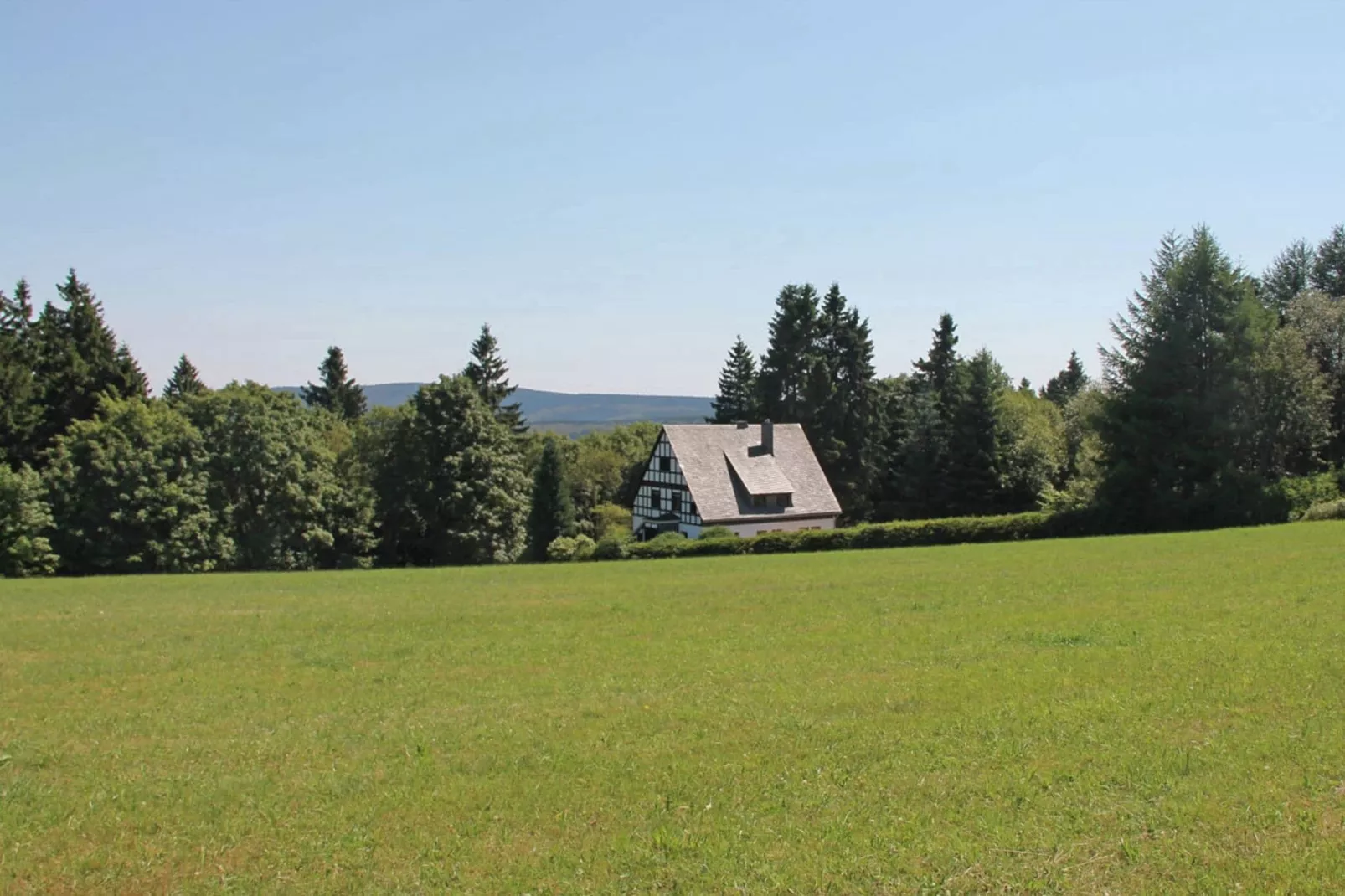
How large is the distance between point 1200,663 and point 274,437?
4752 cm

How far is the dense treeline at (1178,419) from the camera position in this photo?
4109 centimetres

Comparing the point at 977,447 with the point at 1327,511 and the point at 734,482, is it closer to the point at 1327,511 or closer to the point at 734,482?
the point at 734,482

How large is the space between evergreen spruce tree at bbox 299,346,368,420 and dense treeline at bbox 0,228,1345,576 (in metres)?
27.1

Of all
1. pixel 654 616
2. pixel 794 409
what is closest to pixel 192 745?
pixel 654 616

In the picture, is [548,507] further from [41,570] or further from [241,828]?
[241,828]

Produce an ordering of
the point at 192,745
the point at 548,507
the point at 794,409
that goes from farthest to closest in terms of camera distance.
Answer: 1. the point at 794,409
2. the point at 548,507
3. the point at 192,745

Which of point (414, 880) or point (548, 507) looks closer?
point (414, 880)

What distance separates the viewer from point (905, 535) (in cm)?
3859

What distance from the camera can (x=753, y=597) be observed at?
2009 cm

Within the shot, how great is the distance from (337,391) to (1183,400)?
85.4 meters

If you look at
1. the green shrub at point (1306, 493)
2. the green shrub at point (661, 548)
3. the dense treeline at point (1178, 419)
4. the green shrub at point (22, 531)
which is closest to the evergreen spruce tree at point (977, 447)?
the dense treeline at point (1178, 419)

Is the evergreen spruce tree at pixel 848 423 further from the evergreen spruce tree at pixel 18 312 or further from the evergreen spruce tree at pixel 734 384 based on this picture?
the evergreen spruce tree at pixel 18 312

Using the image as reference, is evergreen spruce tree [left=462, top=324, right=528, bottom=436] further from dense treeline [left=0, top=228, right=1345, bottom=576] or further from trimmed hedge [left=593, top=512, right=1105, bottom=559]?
trimmed hedge [left=593, top=512, right=1105, bottom=559]

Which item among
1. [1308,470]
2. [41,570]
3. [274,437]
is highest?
[274,437]
